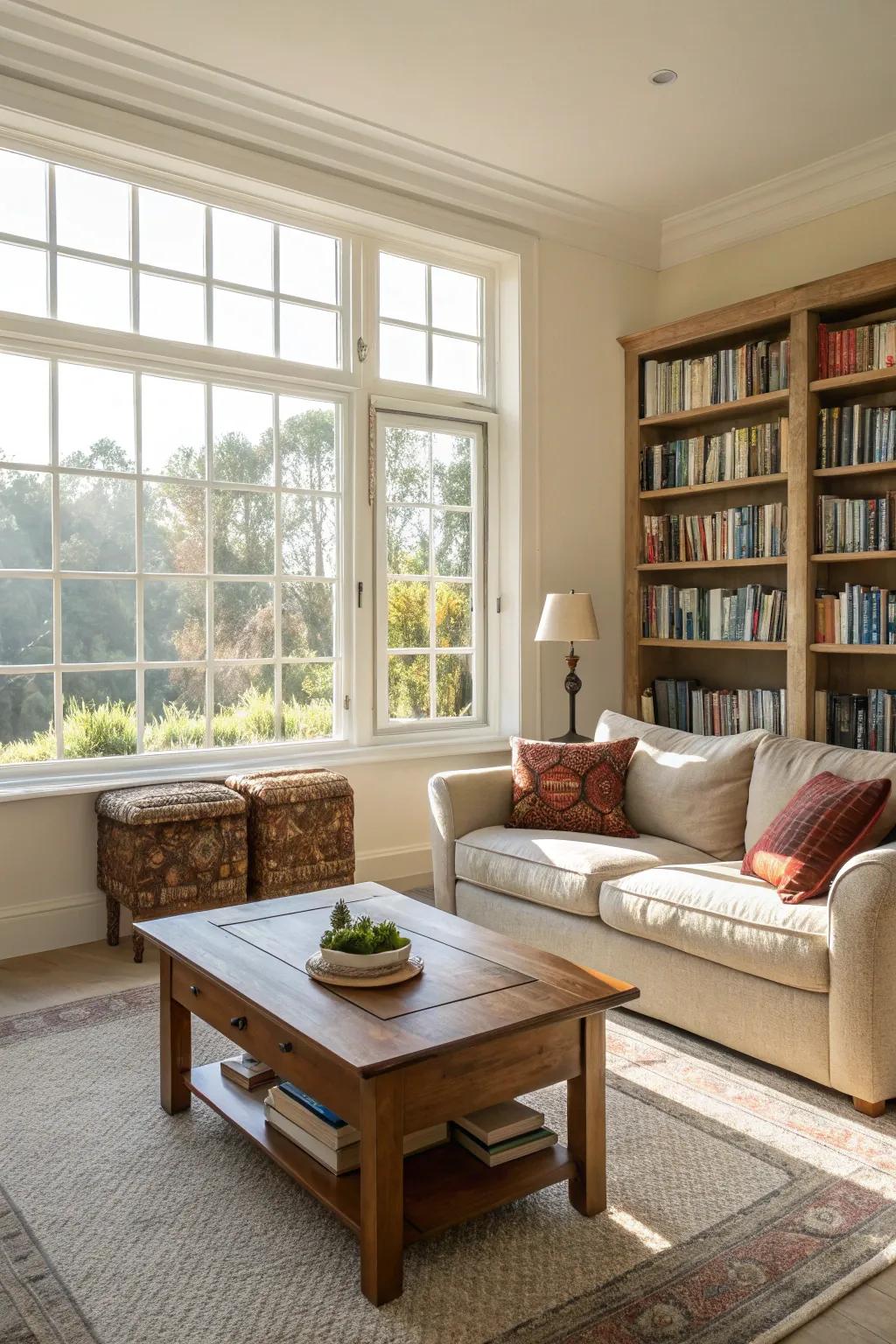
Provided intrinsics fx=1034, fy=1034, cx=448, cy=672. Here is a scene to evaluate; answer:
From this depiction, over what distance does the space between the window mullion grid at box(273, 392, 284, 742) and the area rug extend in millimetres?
1987

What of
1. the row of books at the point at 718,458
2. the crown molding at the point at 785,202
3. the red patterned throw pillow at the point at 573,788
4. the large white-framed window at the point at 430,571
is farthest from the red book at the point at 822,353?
the red patterned throw pillow at the point at 573,788

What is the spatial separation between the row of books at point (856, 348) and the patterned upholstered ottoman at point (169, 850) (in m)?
2.98

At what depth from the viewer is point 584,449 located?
5.16 m

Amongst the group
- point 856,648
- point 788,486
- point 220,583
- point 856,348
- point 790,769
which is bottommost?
point 790,769

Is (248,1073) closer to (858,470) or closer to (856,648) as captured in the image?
(856,648)

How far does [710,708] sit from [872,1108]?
2.53 m

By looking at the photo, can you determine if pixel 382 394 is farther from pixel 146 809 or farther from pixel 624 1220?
pixel 624 1220

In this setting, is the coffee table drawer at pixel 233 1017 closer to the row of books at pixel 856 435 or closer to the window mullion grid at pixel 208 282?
the window mullion grid at pixel 208 282

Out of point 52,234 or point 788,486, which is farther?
point 788,486

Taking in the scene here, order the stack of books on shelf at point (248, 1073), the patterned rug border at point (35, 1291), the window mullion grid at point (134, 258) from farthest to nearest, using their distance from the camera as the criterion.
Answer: the window mullion grid at point (134, 258), the stack of books on shelf at point (248, 1073), the patterned rug border at point (35, 1291)

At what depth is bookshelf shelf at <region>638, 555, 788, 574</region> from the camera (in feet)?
14.8

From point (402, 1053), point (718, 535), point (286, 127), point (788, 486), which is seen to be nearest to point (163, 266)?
point (286, 127)

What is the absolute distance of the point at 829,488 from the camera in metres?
4.50

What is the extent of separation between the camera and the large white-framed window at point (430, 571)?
15.5 ft
